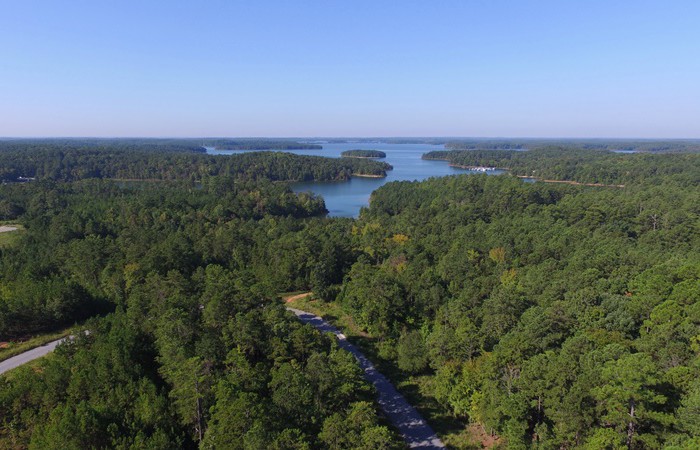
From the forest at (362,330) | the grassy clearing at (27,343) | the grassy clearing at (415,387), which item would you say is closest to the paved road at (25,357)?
the grassy clearing at (27,343)

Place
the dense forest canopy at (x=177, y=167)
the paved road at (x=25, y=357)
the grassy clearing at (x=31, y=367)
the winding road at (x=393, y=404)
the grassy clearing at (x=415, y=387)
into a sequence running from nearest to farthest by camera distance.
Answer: the winding road at (x=393, y=404) < the grassy clearing at (x=415, y=387) < the grassy clearing at (x=31, y=367) < the paved road at (x=25, y=357) < the dense forest canopy at (x=177, y=167)

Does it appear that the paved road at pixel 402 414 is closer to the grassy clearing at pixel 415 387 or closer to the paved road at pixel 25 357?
the grassy clearing at pixel 415 387

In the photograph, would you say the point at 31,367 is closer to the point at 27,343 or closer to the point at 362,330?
the point at 27,343

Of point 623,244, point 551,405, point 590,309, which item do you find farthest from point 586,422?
point 623,244

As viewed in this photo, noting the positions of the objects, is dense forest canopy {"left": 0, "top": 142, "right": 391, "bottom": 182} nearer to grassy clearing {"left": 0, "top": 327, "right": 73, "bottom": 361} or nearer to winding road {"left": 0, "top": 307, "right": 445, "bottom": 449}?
grassy clearing {"left": 0, "top": 327, "right": 73, "bottom": 361}

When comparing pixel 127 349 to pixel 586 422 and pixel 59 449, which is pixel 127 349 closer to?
pixel 59 449

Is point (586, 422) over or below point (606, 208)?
below
